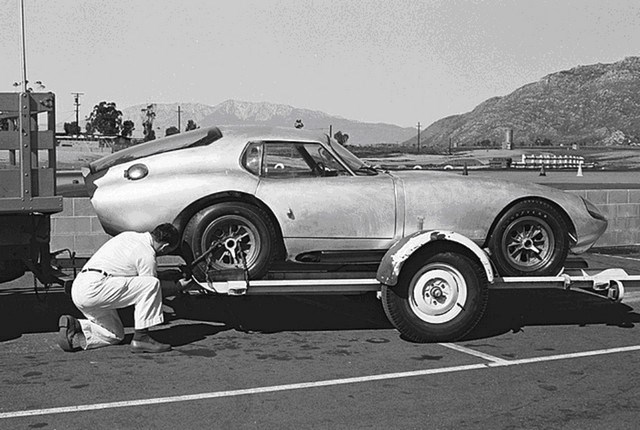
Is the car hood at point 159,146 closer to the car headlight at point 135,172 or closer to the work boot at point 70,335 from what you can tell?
the car headlight at point 135,172

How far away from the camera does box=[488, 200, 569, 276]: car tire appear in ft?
25.9

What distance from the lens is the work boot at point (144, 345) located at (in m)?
7.20

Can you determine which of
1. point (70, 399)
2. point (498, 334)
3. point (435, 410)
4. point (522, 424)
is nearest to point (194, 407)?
point (70, 399)

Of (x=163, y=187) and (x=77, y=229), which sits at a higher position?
(x=163, y=187)

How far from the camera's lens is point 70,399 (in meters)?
5.92

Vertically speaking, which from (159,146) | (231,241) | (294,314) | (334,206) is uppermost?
(159,146)

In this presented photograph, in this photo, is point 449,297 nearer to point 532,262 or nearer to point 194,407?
point 532,262

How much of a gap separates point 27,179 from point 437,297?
3.40 m

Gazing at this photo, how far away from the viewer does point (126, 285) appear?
283 inches

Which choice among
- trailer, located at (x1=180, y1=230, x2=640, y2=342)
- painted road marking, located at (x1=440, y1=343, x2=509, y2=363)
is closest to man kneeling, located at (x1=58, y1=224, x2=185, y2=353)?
trailer, located at (x1=180, y1=230, x2=640, y2=342)

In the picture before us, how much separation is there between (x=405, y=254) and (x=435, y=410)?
6.20ft

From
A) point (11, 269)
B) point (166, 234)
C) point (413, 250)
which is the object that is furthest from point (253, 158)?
point (11, 269)

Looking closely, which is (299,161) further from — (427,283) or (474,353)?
(474,353)

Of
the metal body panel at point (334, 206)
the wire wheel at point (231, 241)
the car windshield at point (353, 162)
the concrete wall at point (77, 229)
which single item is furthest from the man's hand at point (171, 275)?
the concrete wall at point (77, 229)
